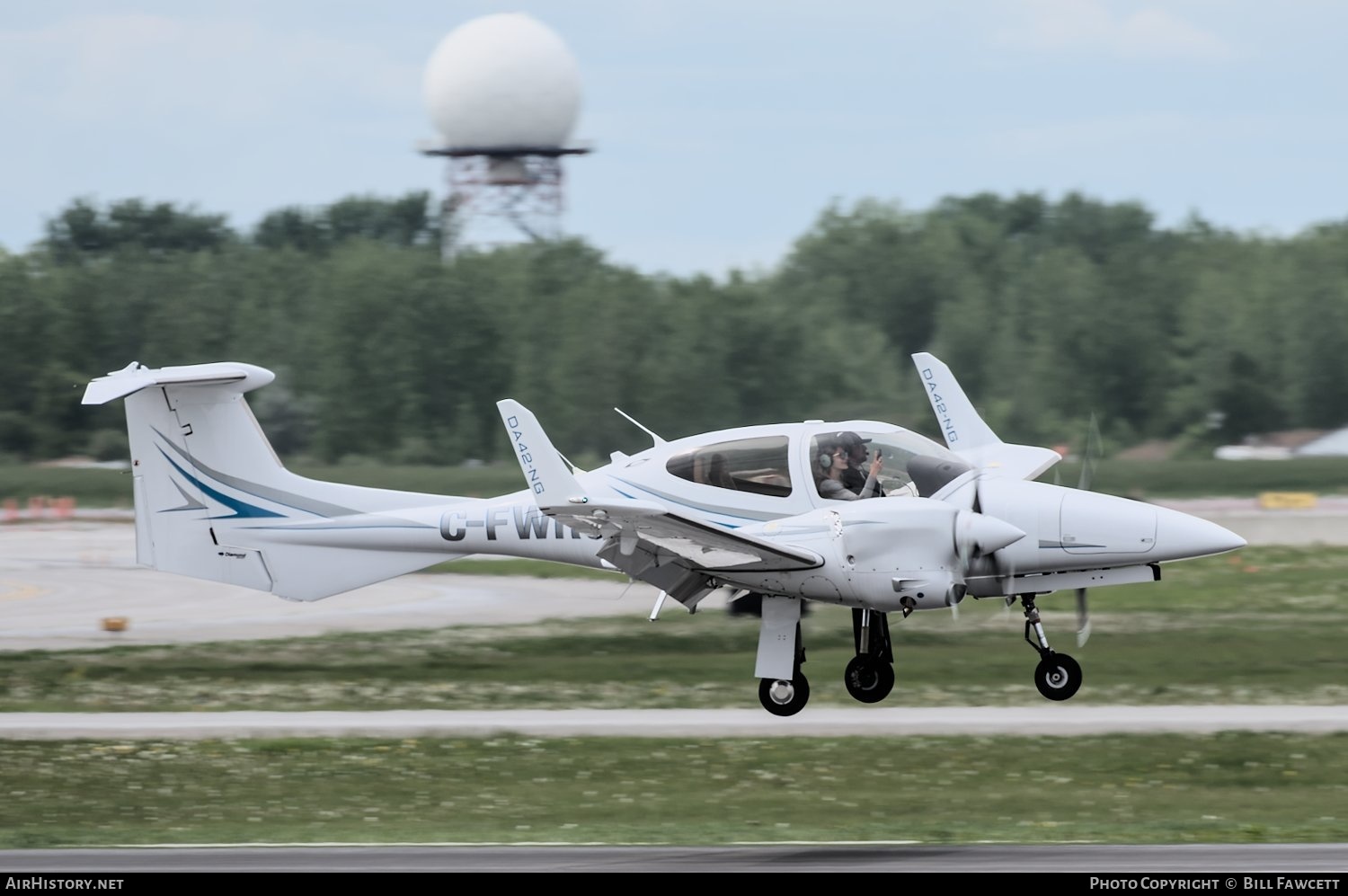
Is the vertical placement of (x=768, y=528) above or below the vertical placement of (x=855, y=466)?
below

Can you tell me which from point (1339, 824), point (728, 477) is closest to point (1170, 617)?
point (1339, 824)

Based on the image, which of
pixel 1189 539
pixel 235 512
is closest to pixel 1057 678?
pixel 1189 539

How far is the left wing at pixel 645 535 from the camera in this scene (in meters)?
17.3

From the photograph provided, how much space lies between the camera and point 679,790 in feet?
70.9

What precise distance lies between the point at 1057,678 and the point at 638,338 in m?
46.3

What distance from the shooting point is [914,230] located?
→ 8450 cm

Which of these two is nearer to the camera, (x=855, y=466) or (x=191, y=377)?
(x=855, y=466)

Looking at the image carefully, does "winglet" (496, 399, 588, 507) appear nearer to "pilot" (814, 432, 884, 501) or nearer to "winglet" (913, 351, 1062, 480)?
"pilot" (814, 432, 884, 501)

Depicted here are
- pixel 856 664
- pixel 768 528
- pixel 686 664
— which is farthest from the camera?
pixel 686 664

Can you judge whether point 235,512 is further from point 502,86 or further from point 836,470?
point 502,86

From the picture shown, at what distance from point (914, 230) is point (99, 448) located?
138 ft

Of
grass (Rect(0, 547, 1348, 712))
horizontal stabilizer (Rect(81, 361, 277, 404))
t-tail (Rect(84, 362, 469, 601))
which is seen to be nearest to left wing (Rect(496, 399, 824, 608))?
t-tail (Rect(84, 362, 469, 601))

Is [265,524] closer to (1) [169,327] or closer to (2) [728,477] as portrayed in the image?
(2) [728,477]

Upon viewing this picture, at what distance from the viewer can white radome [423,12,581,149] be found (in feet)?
225
